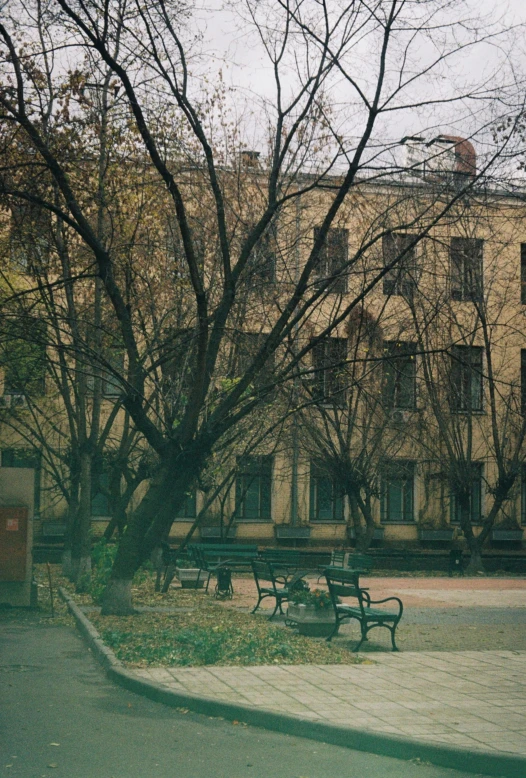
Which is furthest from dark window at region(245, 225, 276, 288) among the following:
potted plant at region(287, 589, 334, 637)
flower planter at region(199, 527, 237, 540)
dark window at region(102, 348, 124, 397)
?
flower planter at region(199, 527, 237, 540)

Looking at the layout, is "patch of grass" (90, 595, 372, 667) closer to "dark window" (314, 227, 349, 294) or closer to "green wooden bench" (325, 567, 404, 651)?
"green wooden bench" (325, 567, 404, 651)

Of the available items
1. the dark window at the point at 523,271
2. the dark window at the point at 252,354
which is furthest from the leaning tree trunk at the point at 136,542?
the dark window at the point at 523,271

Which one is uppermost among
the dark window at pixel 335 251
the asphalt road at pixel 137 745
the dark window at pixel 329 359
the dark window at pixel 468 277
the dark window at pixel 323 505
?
the dark window at pixel 468 277

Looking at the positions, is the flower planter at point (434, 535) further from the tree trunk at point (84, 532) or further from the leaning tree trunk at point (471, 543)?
the tree trunk at point (84, 532)

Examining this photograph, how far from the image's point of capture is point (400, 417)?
1309 inches

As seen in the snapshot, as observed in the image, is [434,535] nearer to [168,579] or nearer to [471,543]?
[471,543]

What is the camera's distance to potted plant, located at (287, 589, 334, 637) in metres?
13.5

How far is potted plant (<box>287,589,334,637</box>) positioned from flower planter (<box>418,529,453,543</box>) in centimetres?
2715

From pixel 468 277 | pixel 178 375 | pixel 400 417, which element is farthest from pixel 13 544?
pixel 468 277

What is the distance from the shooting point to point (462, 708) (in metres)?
8.39

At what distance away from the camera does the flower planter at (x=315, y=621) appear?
13492 mm

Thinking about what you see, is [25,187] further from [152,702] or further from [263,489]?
[263,489]

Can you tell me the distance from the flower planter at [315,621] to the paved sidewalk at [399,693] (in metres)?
1.91

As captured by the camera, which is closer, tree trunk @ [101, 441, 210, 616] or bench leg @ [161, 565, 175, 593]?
tree trunk @ [101, 441, 210, 616]
